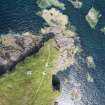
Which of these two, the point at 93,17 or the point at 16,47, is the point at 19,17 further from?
the point at 93,17

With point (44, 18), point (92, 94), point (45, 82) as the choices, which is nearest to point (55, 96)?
point (45, 82)

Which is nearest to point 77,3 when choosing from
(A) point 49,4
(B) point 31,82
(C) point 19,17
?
(A) point 49,4

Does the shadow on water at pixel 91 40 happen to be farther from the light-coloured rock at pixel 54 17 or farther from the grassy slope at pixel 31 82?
the grassy slope at pixel 31 82

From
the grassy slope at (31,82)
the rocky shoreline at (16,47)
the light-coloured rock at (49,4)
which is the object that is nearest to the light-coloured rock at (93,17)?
the light-coloured rock at (49,4)

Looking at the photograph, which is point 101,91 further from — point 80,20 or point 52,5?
point 52,5

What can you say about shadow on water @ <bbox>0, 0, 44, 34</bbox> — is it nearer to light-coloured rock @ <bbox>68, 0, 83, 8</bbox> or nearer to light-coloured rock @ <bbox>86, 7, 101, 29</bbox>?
light-coloured rock @ <bbox>68, 0, 83, 8</bbox>
